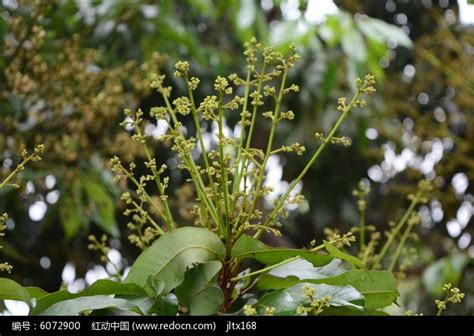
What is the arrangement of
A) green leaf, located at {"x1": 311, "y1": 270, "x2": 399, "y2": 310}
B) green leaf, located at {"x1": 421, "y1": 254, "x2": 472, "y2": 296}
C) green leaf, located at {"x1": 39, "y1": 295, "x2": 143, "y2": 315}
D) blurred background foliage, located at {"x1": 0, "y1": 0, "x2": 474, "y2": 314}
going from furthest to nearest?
1. green leaf, located at {"x1": 421, "y1": 254, "x2": 472, "y2": 296}
2. blurred background foliage, located at {"x1": 0, "y1": 0, "x2": 474, "y2": 314}
3. green leaf, located at {"x1": 311, "y1": 270, "x2": 399, "y2": 310}
4. green leaf, located at {"x1": 39, "y1": 295, "x2": 143, "y2": 315}

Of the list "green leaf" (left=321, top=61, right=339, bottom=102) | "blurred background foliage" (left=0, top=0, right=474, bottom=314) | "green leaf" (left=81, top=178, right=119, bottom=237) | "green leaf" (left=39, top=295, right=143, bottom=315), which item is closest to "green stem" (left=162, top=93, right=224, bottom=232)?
"green leaf" (left=39, top=295, right=143, bottom=315)

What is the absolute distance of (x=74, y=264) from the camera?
12.0 ft

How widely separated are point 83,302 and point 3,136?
149cm

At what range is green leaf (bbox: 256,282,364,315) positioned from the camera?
40.1 inches

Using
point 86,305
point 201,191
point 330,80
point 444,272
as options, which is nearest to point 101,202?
point 330,80

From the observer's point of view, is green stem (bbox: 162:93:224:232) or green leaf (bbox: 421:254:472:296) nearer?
green stem (bbox: 162:93:224:232)

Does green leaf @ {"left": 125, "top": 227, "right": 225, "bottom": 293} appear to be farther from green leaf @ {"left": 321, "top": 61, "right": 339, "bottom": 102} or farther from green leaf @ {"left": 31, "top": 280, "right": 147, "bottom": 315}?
green leaf @ {"left": 321, "top": 61, "right": 339, "bottom": 102}

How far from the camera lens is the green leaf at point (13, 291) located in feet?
3.31

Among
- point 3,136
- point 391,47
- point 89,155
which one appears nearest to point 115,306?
point 3,136

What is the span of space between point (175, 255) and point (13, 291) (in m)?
0.19

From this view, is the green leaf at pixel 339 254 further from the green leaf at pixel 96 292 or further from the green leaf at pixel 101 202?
the green leaf at pixel 101 202

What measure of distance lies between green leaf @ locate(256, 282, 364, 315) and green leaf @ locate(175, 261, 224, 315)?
0.17 feet
